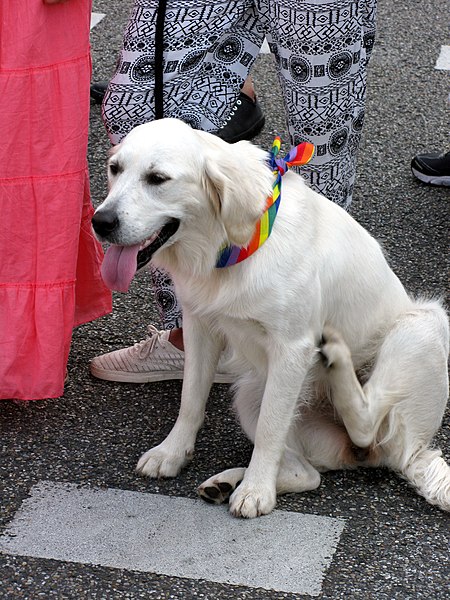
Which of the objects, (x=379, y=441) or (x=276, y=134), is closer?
(x=379, y=441)

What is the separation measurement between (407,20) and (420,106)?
4.72 feet

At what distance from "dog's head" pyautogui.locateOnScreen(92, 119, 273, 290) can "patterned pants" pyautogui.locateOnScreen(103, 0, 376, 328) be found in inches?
21.3

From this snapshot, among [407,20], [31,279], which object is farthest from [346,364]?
[407,20]

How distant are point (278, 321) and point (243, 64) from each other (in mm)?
1005

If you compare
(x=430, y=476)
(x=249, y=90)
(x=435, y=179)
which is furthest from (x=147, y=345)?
(x=249, y=90)

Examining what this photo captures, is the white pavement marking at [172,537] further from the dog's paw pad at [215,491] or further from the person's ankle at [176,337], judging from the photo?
the person's ankle at [176,337]

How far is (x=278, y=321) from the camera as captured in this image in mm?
2756

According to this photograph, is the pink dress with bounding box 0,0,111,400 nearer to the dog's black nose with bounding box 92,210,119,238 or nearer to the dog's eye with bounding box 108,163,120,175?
the dog's eye with bounding box 108,163,120,175

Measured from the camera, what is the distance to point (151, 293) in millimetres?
4102

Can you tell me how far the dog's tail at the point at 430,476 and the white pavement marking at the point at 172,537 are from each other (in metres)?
0.27

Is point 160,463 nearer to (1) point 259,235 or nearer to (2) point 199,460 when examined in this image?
(2) point 199,460

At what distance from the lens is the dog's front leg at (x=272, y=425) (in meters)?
2.80

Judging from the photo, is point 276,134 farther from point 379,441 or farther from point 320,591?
point 320,591

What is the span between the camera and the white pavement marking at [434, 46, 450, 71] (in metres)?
6.49
